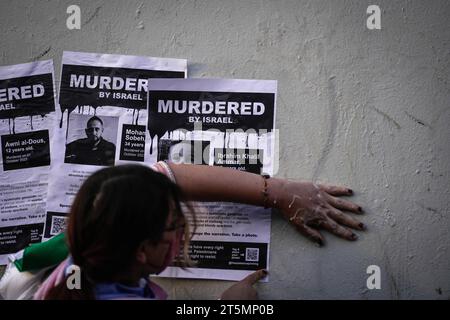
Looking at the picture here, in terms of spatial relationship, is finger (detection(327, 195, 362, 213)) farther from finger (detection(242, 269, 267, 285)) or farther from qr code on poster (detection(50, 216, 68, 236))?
qr code on poster (detection(50, 216, 68, 236))

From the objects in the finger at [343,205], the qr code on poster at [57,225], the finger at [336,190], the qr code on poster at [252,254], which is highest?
the finger at [336,190]

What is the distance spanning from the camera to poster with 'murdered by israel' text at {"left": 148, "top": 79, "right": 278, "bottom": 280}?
1.22 metres

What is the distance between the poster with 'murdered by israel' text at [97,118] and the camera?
126 cm

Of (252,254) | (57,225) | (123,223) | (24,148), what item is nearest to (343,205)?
(252,254)

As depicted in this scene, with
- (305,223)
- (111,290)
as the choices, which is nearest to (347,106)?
(305,223)

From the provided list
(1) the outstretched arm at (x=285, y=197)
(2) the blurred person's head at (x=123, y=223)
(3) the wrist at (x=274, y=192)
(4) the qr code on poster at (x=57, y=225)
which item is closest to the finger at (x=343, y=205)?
(1) the outstretched arm at (x=285, y=197)

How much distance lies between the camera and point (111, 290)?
88 cm

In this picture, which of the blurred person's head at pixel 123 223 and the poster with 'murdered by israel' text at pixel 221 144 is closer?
the blurred person's head at pixel 123 223

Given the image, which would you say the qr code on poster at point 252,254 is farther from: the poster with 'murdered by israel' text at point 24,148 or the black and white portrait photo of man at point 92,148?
the poster with 'murdered by israel' text at point 24,148

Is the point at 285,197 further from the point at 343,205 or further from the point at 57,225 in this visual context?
the point at 57,225
